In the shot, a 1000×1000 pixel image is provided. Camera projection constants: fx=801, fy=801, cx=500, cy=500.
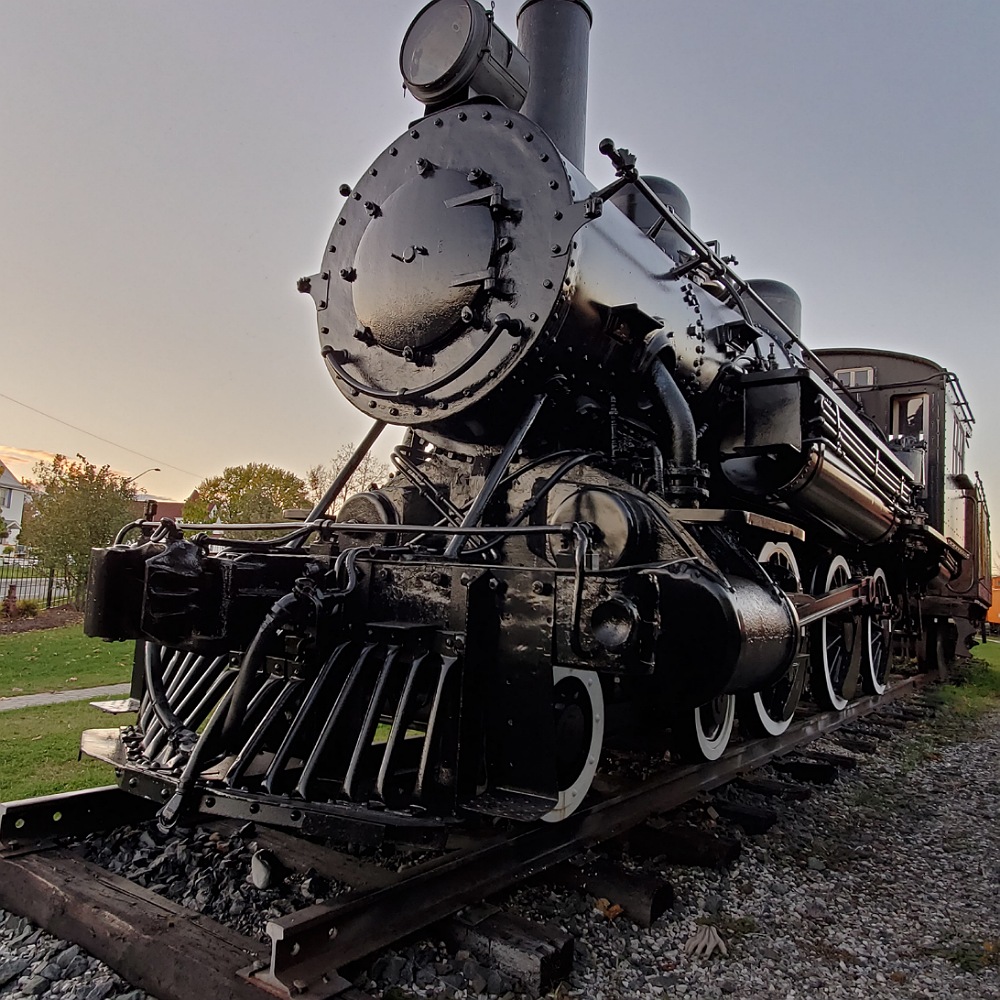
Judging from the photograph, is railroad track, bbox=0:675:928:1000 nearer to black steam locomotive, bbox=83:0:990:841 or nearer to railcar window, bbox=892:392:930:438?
black steam locomotive, bbox=83:0:990:841

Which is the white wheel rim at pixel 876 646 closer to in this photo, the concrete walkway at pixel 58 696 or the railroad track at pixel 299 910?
the railroad track at pixel 299 910

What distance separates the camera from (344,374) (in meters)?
3.56

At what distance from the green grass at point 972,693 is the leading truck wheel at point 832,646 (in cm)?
224

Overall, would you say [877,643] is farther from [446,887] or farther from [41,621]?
[41,621]

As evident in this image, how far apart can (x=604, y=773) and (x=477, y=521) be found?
165cm

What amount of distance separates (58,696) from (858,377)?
8.16 m

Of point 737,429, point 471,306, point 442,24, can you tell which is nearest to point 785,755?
point 737,429

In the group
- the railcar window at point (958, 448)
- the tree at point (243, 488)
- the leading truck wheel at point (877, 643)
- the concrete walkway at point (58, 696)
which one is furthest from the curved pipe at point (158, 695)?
the tree at point (243, 488)

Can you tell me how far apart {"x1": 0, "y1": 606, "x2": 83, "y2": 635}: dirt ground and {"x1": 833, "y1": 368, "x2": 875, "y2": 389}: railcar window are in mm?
11792

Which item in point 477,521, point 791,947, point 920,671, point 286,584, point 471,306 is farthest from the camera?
point 920,671

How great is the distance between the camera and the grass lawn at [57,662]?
7336 millimetres

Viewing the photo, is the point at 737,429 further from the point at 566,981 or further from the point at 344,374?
the point at 566,981

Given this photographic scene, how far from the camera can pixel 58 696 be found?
6.65 meters

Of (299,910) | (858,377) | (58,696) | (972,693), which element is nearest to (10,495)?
(58,696)
